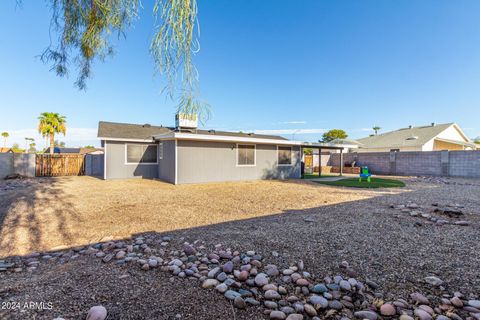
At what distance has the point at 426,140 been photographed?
20.1 metres

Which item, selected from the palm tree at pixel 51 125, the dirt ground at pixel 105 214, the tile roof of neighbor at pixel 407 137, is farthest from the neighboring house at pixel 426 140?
the palm tree at pixel 51 125

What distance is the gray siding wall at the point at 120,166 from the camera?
1200 cm

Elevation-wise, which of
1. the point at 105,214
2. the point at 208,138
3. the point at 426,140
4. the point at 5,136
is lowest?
the point at 105,214

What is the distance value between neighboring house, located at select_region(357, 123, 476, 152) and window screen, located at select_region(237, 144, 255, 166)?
1141cm

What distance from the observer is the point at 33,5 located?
2.95m

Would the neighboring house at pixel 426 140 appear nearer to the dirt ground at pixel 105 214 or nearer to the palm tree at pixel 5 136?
the dirt ground at pixel 105 214

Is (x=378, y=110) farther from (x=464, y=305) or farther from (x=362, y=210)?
(x=464, y=305)

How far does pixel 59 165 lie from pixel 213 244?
16.0m

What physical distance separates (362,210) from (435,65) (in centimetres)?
1241

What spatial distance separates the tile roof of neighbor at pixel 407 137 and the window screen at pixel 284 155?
862cm

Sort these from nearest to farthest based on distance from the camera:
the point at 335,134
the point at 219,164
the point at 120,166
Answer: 1. the point at 219,164
2. the point at 120,166
3. the point at 335,134

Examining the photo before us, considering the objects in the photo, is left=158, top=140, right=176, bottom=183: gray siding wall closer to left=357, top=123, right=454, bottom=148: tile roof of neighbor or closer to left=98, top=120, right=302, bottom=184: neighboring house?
left=98, top=120, right=302, bottom=184: neighboring house

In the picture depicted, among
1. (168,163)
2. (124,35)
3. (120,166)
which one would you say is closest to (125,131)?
(120,166)

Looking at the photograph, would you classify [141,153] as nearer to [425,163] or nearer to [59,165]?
[59,165]
